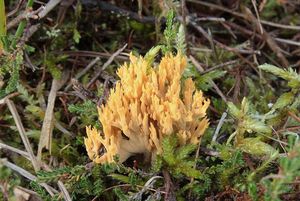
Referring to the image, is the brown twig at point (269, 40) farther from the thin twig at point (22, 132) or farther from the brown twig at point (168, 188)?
the thin twig at point (22, 132)

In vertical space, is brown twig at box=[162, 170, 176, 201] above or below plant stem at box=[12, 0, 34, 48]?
below

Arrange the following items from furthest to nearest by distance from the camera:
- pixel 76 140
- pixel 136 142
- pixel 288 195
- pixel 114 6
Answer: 1. pixel 114 6
2. pixel 76 140
3. pixel 136 142
4. pixel 288 195

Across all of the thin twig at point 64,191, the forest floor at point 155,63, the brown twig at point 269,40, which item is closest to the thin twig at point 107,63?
the forest floor at point 155,63

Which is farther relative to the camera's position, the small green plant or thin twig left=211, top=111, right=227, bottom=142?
thin twig left=211, top=111, right=227, bottom=142

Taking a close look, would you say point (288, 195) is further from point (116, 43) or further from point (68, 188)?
point (116, 43)

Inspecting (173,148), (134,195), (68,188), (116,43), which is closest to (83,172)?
(68,188)

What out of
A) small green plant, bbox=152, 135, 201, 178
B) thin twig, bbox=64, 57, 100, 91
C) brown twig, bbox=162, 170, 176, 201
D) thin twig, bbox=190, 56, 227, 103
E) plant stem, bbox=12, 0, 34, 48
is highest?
plant stem, bbox=12, 0, 34, 48

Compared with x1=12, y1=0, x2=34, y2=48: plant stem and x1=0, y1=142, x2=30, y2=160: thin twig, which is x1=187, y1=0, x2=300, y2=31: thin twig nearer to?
x1=12, y1=0, x2=34, y2=48: plant stem

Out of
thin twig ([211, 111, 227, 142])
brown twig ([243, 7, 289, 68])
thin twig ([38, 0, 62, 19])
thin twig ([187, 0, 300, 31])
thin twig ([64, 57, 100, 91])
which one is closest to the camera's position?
thin twig ([211, 111, 227, 142])

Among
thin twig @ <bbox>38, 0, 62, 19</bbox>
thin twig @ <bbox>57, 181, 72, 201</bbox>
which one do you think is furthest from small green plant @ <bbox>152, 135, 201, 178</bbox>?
thin twig @ <bbox>38, 0, 62, 19</bbox>
